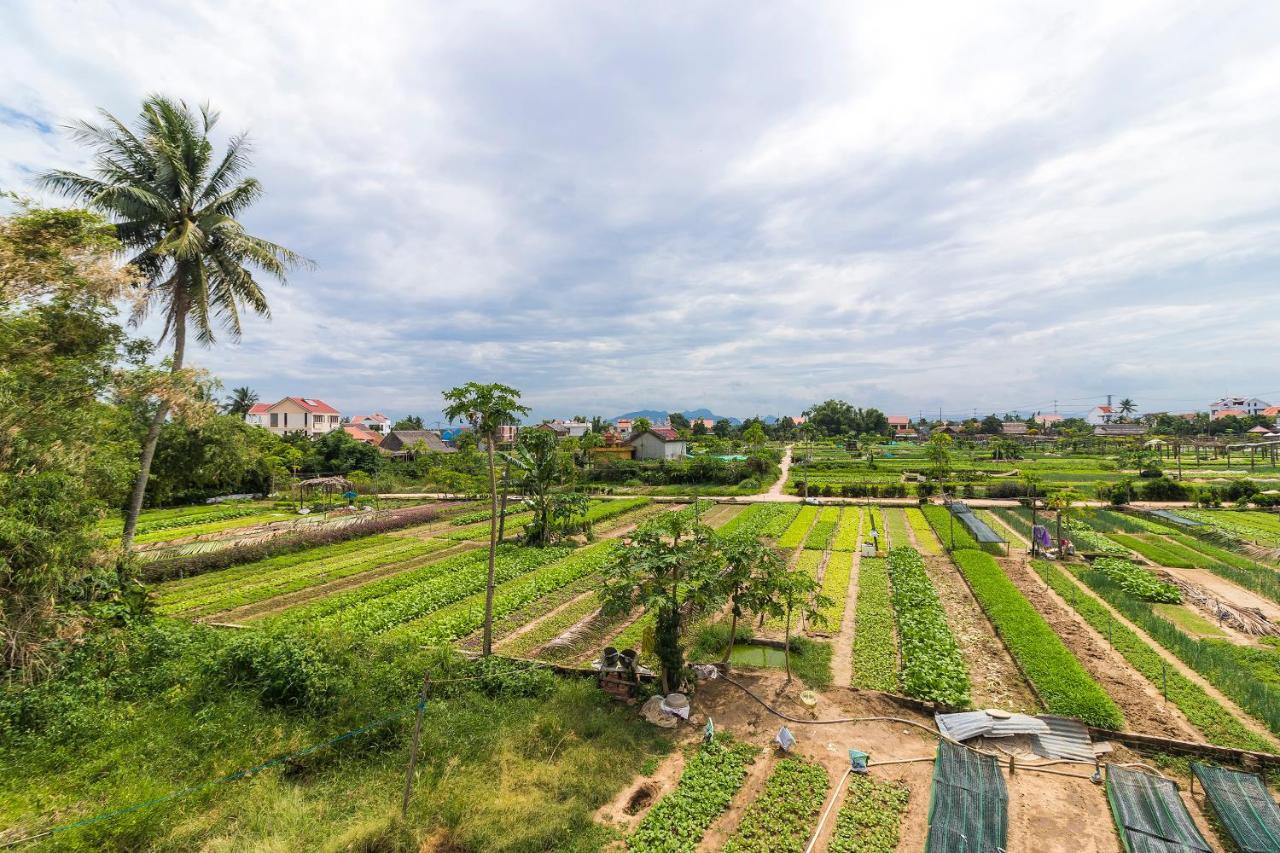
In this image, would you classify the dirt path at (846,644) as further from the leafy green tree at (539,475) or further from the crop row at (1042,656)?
the leafy green tree at (539,475)

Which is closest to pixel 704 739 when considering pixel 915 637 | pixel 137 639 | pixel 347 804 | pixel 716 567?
pixel 716 567

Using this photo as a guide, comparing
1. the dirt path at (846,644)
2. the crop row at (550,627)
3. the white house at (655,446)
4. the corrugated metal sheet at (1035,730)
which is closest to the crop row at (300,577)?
the crop row at (550,627)

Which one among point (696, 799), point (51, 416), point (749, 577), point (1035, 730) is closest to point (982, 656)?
point (1035, 730)

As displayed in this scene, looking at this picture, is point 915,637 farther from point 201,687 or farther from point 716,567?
point 201,687

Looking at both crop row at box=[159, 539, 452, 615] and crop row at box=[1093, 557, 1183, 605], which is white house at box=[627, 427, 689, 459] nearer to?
crop row at box=[159, 539, 452, 615]

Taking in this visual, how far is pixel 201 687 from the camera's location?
908 cm

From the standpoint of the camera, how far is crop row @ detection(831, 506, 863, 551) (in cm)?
2461

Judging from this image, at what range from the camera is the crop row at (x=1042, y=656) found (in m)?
9.78

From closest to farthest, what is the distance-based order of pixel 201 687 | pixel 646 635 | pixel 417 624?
pixel 201 687 → pixel 646 635 → pixel 417 624

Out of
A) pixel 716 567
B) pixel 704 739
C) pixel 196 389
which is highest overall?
pixel 196 389

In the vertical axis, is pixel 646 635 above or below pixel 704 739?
above

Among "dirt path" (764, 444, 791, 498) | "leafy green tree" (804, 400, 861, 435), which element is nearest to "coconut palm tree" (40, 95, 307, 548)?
"dirt path" (764, 444, 791, 498)

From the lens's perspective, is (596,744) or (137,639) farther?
(137,639)

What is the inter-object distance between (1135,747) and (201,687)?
15.9 meters
